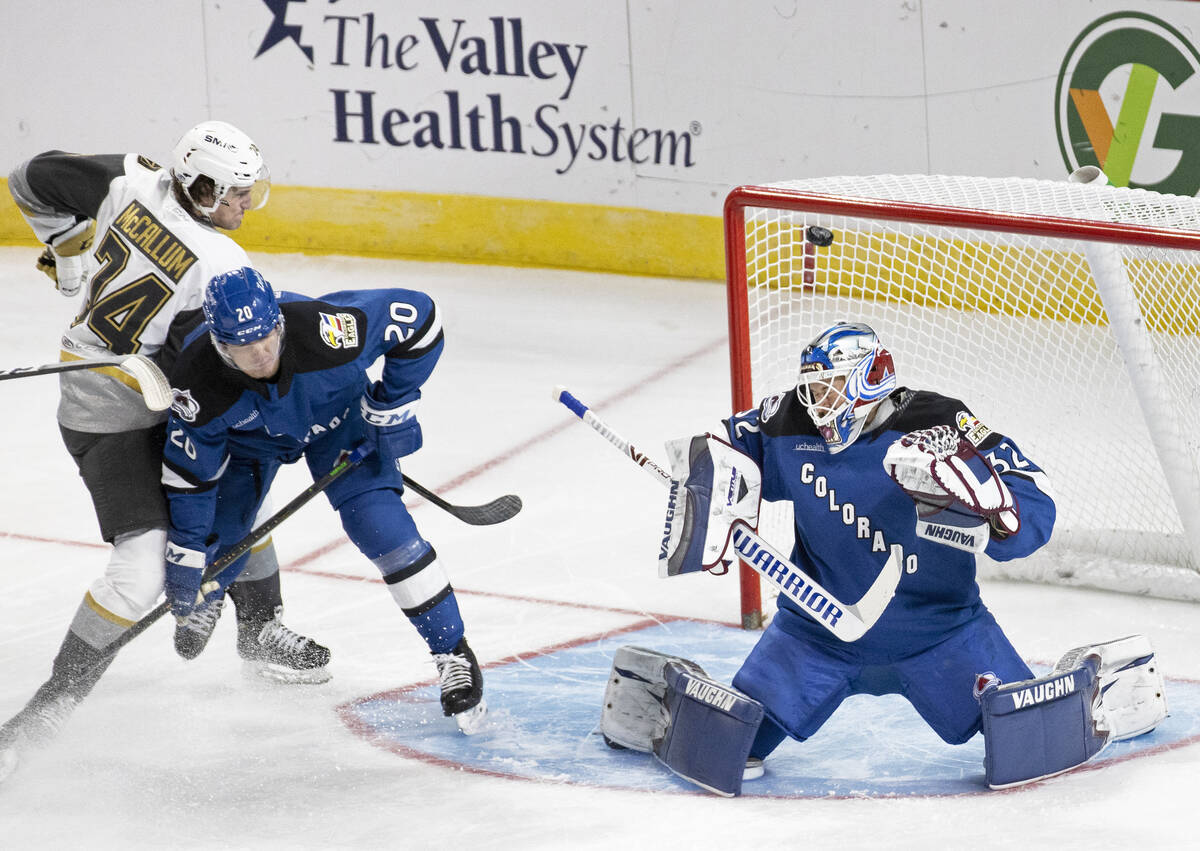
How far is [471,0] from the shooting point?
6.87 metres

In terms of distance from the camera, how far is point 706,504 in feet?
10.9

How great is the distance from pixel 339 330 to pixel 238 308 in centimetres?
26

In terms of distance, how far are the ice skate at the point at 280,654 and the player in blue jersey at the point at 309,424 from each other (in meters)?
0.29

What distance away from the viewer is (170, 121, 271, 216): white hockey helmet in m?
3.51

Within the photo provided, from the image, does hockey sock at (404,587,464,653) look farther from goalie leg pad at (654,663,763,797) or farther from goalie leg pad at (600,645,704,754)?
goalie leg pad at (654,663,763,797)

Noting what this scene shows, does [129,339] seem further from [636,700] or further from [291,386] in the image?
[636,700]

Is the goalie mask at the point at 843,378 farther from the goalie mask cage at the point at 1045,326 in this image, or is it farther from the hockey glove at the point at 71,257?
the hockey glove at the point at 71,257

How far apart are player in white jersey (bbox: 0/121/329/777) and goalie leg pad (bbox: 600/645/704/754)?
0.90 metres

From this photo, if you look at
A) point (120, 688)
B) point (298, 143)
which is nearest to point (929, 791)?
point (120, 688)

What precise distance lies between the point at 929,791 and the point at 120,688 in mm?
1801

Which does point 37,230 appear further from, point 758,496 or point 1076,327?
point 1076,327

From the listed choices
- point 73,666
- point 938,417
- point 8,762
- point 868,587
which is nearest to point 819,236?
point 938,417

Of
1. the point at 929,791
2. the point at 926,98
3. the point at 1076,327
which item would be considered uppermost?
the point at 926,98

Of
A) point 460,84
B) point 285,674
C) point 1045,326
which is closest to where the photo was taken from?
point 285,674
